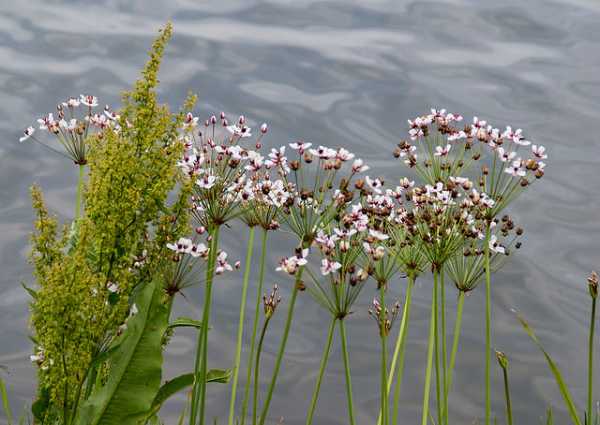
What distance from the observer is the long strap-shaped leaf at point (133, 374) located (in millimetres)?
3307

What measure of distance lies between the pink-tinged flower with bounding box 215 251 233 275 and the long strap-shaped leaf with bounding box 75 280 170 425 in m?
0.24

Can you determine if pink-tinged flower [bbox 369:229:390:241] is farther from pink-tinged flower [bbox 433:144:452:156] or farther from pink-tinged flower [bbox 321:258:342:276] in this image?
pink-tinged flower [bbox 433:144:452:156]

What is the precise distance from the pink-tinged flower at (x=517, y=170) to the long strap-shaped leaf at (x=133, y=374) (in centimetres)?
155

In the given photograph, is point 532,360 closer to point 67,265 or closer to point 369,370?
point 369,370

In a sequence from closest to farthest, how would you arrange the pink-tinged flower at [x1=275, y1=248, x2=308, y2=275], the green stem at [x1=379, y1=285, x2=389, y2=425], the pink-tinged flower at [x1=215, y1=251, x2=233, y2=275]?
the pink-tinged flower at [x1=275, y1=248, x2=308, y2=275] < the green stem at [x1=379, y1=285, x2=389, y2=425] < the pink-tinged flower at [x1=215, y1=251, x2=233, y2=275]

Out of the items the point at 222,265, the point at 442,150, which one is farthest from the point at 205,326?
the point at 442,150

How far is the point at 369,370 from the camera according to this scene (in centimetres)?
607

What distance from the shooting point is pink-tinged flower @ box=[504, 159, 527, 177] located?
377cm

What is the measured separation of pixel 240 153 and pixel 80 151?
3.65 ft

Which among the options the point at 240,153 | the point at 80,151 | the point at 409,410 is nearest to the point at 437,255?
the point at 240,153

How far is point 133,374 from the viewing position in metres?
3.43

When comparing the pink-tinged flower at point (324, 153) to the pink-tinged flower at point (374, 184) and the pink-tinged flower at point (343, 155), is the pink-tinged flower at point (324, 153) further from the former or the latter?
the pink-tinged flower at point (374, 184)

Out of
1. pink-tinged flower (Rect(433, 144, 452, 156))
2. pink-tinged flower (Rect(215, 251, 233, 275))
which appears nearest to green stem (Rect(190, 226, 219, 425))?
pink-tinged flower (Rect(215, 251, 233, 275))

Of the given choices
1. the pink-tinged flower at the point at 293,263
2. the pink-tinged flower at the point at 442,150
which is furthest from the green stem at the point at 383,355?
the pink-tinged flower at the point at 442,150
